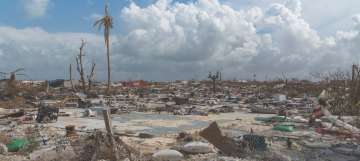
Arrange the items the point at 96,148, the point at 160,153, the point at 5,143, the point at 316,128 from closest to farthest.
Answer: the point at 96,148, the point at 160,153, the point at 5,143, the point at 316,128

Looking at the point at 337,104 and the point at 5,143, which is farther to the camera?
the point at 337,104

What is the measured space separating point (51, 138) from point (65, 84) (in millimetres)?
34736

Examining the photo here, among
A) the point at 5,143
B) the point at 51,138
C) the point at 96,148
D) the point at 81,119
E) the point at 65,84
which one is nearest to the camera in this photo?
the point at 96,148

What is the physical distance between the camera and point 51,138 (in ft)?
44.0

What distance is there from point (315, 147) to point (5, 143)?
8.17 m

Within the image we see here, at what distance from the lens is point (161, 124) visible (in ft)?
59.6

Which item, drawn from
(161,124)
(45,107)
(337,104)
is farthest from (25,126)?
(337,104)

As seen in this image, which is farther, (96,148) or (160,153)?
(160,153)

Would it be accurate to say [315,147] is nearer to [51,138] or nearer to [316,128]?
[316,128]

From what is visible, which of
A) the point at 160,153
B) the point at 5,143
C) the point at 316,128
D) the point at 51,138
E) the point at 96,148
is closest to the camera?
the point at 96,148

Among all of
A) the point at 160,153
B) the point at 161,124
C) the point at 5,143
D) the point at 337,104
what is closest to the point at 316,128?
the point at 337,104

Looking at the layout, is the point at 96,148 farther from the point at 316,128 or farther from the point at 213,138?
the point at 316,128

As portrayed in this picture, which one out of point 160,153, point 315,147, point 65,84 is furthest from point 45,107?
point 65,84

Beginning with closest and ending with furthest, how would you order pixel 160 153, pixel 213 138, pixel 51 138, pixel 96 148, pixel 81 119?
pixel 96 148
pixel 160 153
pixel 213 138
pixel 51 138
pixel 81 119
